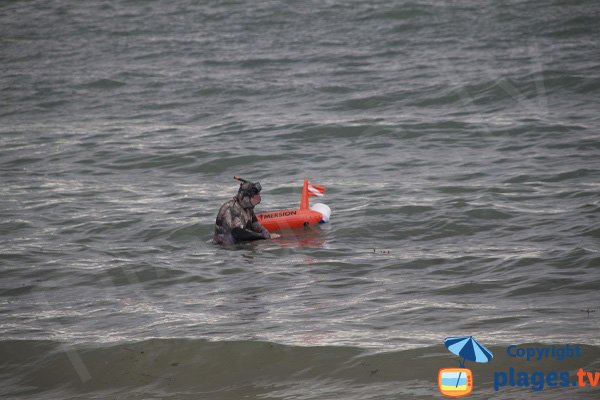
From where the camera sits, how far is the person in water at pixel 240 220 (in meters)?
12.4

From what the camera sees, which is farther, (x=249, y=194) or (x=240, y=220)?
(x=249, y=194)

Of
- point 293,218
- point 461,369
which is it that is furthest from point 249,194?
point 461,369

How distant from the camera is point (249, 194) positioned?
491 inches

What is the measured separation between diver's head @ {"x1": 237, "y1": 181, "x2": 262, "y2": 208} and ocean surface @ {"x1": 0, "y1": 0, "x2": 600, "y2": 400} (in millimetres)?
624

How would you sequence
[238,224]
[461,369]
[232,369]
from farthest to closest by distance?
1. [238,224]
2. [232,369]
3. [461,369]

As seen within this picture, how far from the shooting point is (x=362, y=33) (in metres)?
25.5

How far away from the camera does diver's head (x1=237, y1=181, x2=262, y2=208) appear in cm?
1244

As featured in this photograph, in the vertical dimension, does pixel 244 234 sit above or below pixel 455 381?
above

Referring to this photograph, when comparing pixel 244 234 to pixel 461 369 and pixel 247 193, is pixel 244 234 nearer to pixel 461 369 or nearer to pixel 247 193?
pixel 247 193

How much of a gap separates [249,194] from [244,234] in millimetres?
576

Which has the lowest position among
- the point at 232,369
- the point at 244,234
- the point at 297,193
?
the point at 232,369

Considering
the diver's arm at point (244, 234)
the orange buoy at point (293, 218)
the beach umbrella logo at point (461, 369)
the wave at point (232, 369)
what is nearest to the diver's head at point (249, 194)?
the diver's arm at point (244, 234)

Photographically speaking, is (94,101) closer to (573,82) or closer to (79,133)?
(79,133)

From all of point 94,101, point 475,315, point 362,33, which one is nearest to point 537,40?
point 362,33
